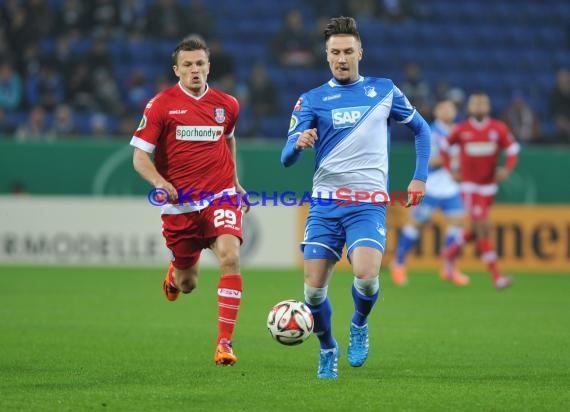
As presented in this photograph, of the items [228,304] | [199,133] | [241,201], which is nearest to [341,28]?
[199,133]

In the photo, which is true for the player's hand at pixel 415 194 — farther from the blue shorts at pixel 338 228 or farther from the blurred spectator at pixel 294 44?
the blurred spectator at pixel 294 44

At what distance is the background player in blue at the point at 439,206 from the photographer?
16.2 meters

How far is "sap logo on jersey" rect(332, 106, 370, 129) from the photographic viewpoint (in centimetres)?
796

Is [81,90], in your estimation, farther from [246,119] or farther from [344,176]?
[344,176]

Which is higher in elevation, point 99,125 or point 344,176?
point 344,176

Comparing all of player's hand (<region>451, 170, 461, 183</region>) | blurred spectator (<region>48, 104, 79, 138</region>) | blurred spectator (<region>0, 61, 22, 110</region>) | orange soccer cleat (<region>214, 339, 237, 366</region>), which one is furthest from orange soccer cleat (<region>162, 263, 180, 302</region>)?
blurred spectator (<region>0, 61, 22, 110</region>)

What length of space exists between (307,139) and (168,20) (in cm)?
1528

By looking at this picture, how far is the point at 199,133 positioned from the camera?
891 cm

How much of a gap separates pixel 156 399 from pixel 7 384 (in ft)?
3.96

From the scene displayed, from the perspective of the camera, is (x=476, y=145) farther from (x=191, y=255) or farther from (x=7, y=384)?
(x=7, y=384)

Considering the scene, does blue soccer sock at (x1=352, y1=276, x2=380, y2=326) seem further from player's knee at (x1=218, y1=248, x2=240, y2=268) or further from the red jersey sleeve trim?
the red jersey sleeve trim

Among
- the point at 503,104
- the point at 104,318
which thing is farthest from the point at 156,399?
the point at 503,104

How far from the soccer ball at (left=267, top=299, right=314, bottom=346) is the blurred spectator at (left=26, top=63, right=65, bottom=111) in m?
14.0

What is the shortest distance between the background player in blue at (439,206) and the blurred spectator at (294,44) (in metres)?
6.07
